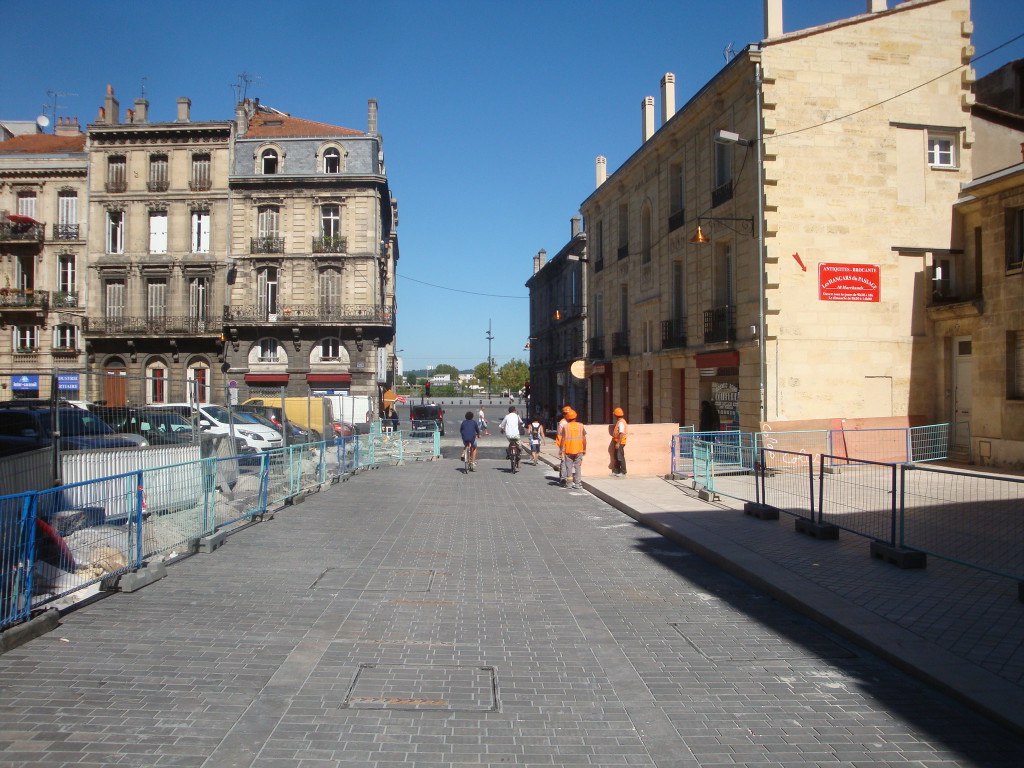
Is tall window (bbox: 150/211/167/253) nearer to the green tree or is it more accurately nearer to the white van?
the white van

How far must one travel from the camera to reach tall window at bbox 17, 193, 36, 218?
4022cm

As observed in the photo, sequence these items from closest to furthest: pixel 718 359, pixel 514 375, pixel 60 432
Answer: pixel 60 432 < pixel 718 359 < pixel 514 375

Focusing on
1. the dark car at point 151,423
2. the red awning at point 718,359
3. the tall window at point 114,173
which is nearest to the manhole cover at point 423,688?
the dark car at point 151,423

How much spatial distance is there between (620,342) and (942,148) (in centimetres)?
1396

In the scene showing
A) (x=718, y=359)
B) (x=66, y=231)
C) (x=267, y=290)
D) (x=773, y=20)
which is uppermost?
(x=773, y=20)

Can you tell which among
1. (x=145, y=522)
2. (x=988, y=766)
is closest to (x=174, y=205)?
(x=145, y=522)

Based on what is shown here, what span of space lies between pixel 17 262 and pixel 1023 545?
152 ft

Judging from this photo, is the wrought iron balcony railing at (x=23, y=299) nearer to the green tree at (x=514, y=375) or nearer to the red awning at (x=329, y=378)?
the red awning at (x=329, y=378)

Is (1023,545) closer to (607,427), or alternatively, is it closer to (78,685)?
(78,685)

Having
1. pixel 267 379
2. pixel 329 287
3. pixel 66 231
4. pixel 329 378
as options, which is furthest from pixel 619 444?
pixel 66 231

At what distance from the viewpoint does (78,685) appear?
469 cm

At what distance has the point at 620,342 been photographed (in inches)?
1203

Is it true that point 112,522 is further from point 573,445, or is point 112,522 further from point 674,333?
point 674,333

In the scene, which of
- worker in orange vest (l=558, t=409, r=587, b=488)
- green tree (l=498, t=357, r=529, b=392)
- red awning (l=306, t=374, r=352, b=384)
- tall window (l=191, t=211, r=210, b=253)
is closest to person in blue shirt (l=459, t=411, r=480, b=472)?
worker in orange vest (l=558, t=409, r=587, b=488)
